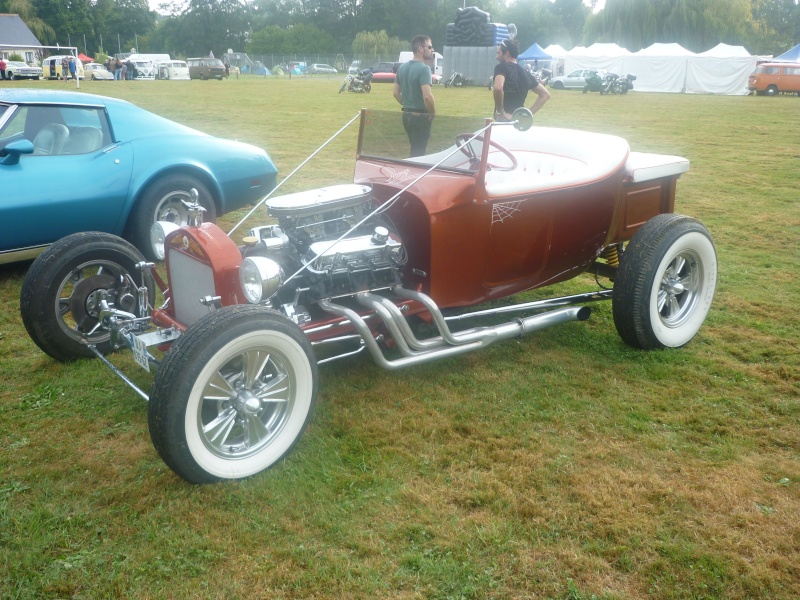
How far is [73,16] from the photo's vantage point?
271 ft

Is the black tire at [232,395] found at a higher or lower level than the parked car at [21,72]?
lower

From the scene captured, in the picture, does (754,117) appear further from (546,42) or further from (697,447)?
(546,42)

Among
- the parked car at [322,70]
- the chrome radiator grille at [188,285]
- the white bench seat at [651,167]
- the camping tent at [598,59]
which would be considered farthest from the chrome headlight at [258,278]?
the parked car at [322,70]

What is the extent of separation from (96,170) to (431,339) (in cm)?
326

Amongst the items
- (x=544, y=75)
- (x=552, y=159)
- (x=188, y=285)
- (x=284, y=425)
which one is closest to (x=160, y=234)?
(x=188, y=285)

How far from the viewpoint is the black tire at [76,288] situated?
3.67 meters

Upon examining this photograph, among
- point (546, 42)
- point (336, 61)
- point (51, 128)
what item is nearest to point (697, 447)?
point (51, 128)

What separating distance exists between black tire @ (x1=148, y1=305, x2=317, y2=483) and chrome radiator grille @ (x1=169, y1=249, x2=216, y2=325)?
494 mm

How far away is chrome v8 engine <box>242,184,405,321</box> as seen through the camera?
354 cm

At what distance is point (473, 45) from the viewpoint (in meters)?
40.8

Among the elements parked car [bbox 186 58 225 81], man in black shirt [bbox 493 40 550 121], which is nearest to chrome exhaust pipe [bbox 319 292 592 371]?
man in black shirt [bbox 493 40 550 121]

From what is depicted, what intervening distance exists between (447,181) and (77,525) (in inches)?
93.9

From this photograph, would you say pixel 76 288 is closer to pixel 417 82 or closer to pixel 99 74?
pixel 417 82

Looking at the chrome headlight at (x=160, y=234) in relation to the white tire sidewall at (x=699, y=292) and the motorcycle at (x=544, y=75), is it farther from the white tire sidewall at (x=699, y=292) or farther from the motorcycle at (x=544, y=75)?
the motorcycle at (x=544, y=75)
